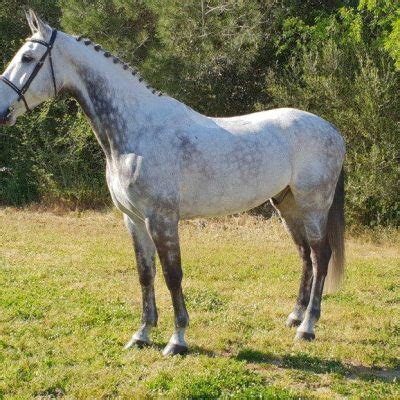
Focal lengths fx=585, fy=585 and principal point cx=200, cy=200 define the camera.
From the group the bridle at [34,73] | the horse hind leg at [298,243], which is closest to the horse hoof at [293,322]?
the horse hind leg at [298,243]

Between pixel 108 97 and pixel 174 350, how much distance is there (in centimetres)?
196

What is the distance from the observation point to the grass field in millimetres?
3908

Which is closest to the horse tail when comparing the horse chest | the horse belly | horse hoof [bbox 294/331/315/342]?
horse hoof [bbox 294/331/315/342]

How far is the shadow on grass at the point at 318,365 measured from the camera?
419 centimetres

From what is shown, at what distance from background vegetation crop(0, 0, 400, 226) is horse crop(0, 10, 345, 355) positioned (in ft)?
16.7

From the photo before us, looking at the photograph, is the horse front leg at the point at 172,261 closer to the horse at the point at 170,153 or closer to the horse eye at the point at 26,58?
the horse at the point at 170,153

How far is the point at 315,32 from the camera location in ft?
36.4

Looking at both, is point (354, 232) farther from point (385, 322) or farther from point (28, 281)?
point (28, 281)

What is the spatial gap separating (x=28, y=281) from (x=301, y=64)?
6696mm

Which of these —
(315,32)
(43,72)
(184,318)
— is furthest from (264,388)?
(315,32)

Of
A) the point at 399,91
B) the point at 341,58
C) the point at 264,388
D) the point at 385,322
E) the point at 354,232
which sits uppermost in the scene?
the point at 341,58

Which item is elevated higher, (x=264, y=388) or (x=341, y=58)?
(x=341, y=58)

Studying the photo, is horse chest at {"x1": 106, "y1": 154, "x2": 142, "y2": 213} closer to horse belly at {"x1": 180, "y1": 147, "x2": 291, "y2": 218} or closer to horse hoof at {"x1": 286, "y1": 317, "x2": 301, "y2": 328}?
horse belly at {"x1": 180, "y1": 147, "x2": 291, "y2": 218}

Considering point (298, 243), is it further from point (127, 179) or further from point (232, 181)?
point (127, 179)
